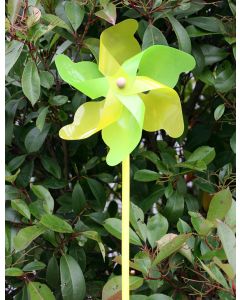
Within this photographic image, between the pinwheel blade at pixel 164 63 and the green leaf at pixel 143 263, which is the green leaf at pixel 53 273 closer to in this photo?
the green leaf at pixel 143 263

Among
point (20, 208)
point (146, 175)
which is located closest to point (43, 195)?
point (20, 208)

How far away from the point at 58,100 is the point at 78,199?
0.14 m

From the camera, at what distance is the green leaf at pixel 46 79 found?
29.6 inches

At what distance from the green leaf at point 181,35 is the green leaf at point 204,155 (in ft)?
0.43

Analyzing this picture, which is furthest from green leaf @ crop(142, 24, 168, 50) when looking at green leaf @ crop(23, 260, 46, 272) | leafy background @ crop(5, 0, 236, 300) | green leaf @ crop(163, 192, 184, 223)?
green leaf @ crop(23, 260, 46, 272)

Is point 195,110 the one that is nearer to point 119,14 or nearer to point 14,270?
point 119,14

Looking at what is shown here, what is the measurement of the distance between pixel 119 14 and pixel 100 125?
22 centimetres

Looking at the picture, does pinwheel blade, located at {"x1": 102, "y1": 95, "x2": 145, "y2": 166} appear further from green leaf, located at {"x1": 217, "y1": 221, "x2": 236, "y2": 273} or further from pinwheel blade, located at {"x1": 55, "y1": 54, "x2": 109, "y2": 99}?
green leaf, located at {"x1": 217, "y1": 221, "x2": 236, "y2": 273}

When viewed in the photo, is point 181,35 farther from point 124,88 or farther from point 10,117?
point 10,117

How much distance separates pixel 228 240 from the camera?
622 mm

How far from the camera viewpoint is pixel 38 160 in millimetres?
911

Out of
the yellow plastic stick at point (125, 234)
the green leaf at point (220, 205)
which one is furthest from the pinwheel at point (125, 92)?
the green leaf at point (220, 205)

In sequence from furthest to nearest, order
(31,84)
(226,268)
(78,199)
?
(78,199) < (31,84) < (226,268)

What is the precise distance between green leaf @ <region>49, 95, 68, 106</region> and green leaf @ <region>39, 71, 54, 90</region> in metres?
0.02
